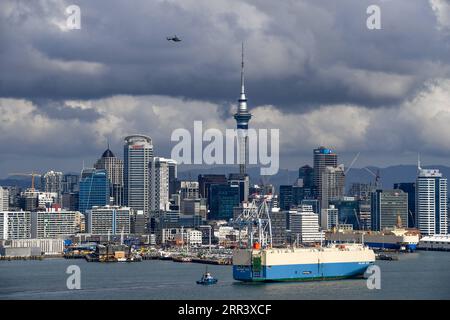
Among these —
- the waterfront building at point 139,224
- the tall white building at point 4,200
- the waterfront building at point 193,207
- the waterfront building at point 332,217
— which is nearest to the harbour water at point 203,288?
the waterfront building at point 139,224

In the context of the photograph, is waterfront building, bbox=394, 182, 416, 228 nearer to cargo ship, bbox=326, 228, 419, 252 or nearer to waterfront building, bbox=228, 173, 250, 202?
waterfront building, bbox=228, 173, 250, 202

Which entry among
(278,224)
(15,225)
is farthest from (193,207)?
(15,225)

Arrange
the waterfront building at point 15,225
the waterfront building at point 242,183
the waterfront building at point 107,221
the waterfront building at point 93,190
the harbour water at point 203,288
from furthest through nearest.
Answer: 1. the waterfront building at point 242,183
2. the waterfront building at point 93,190
3. the waterfront building at point 107,221
4. the waterfront building at point 15,225
5. the harbour water at point 203,288

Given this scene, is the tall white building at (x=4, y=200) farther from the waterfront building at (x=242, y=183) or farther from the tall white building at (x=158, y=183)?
the waterfront building at (x=242, y=183)

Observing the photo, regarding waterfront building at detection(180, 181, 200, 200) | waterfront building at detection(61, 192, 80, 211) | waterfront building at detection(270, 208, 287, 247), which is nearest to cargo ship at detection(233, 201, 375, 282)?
waterfront building at detection(270, 208, 287, 247)

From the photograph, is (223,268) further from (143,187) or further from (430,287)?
(143,187)

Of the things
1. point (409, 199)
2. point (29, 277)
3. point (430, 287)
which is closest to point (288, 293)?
point (430, 287)

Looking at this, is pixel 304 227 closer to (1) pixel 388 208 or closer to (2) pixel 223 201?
(1) pixel 388 208
